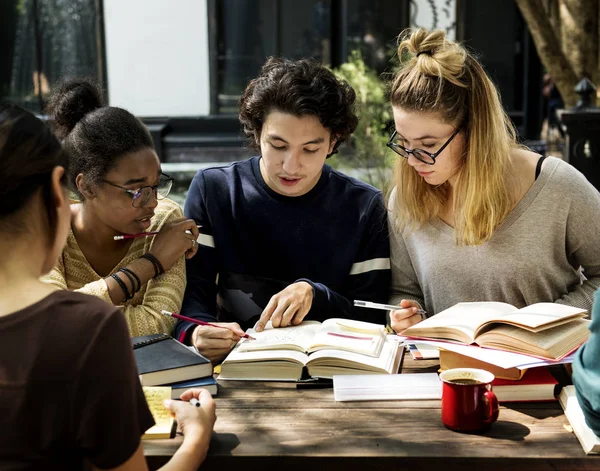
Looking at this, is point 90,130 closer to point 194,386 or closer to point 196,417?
point 194,386

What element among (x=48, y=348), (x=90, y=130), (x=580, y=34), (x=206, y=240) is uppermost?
(x=580, y=34)

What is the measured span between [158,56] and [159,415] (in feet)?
24.0

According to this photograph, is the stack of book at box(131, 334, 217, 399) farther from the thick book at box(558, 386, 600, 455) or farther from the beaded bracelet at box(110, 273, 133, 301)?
the thick book at box(558, 386, 600, 455)

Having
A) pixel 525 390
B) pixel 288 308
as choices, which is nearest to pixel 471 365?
pixel 525 390

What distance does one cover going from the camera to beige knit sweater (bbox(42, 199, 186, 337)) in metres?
2.77

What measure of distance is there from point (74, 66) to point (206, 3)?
169 centimetres

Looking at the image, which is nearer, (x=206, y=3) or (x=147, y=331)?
(x=147, y=331)

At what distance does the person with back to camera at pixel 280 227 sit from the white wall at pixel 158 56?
5930mm

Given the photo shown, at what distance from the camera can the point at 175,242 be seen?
295 cm

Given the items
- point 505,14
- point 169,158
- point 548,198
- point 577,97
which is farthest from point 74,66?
point 548,198

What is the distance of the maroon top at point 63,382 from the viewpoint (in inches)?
56.9

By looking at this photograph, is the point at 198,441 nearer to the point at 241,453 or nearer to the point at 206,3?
the point at 241,453

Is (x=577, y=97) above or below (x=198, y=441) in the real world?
above

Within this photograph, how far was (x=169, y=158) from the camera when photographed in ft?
29.5
